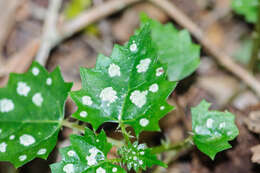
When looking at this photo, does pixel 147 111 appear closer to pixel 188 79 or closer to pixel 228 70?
pixel 188 79

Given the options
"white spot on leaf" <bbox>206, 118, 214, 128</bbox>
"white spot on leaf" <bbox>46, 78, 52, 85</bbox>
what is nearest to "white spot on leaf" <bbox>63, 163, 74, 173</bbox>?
"white spot on leaf" <bbox>46, 78, 52, 85</bbox>

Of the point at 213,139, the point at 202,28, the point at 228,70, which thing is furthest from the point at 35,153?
the point at 202,28

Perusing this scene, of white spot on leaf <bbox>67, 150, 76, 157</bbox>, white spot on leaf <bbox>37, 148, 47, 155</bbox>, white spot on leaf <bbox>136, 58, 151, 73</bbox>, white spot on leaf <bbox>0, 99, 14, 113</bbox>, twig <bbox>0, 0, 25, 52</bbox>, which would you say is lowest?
white spot on leaf <bbox>67, 150, 76, 157</bbox>

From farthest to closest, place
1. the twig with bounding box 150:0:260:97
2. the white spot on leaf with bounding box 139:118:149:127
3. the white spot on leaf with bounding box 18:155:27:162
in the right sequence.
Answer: the twig with bounding box 150:0:260:97
the white spot on leaf with bounding box 18:155:27:162
the white spot on leaf with bounding box 139:118:149:127

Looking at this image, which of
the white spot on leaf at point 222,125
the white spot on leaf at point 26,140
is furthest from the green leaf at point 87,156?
the white spot on leaf at point 222,125

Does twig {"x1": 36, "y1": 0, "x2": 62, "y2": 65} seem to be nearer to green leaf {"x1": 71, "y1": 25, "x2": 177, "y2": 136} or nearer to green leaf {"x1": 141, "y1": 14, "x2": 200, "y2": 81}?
green leaf {"x1": 141, "y1": 14, "x2": 200, "y2": 81}

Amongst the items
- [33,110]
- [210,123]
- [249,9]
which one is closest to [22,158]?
[33,110]

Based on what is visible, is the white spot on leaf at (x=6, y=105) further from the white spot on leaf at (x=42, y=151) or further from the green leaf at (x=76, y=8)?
the green leaf at (x=76, y=8)
